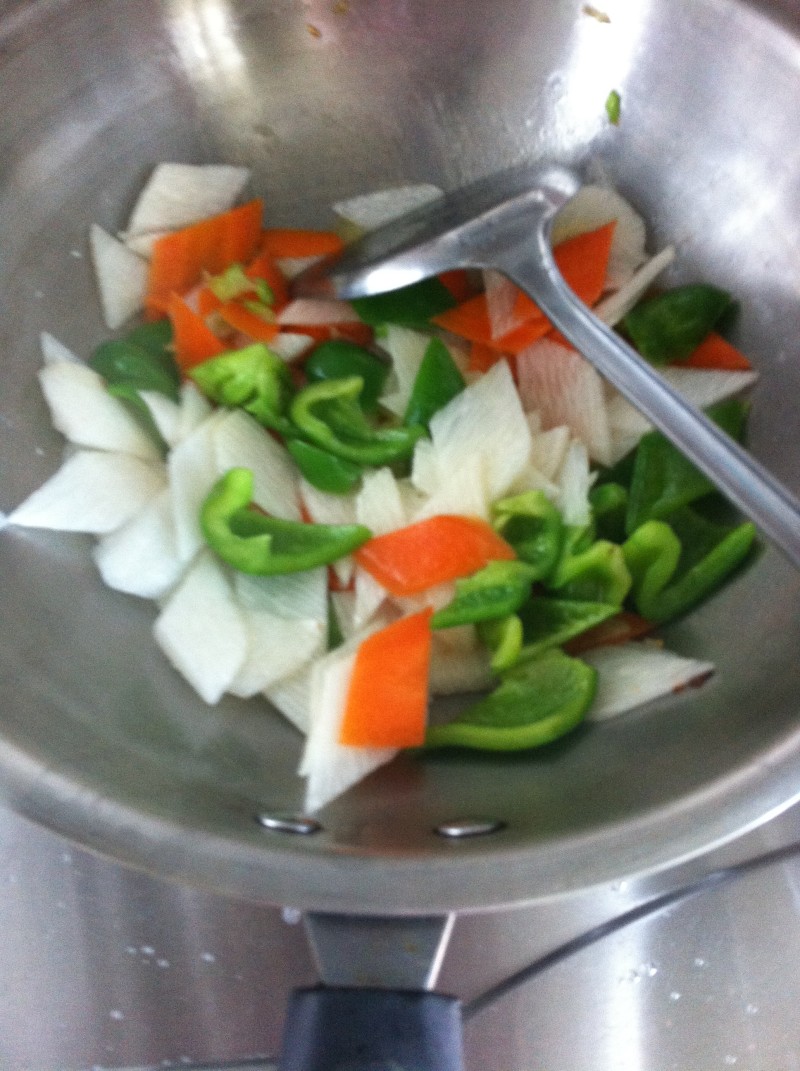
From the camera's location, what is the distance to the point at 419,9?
1037 millimetres

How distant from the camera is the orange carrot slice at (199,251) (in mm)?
1007

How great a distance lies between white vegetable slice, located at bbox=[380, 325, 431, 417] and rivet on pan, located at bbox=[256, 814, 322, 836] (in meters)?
0.45

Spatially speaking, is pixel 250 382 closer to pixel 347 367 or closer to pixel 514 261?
pixel 347 367

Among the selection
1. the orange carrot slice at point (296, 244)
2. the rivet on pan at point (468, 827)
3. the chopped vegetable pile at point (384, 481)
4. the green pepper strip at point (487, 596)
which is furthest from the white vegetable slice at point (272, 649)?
the orange carrot slice at point (296, 244)

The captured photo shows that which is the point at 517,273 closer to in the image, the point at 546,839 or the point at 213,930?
the point at 546,839

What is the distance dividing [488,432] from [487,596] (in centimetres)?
18

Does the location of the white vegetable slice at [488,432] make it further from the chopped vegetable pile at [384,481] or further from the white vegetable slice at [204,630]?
the white vegetable slice at [204,630]

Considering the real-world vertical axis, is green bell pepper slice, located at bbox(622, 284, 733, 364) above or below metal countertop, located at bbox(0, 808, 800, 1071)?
above

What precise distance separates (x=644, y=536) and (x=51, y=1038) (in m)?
0.66

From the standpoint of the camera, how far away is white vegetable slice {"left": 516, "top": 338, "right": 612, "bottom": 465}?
968 millimetres

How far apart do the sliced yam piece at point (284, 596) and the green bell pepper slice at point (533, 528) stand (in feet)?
0.60

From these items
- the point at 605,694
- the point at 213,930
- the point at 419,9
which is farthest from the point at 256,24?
the point at 213,930

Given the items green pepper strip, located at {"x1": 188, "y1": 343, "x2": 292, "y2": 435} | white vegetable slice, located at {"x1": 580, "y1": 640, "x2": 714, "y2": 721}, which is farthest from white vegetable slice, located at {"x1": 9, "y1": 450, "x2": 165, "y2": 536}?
white vegetable slice, located at {"x1": 580, "y1": 640, "x2": 714, "y2": 721}

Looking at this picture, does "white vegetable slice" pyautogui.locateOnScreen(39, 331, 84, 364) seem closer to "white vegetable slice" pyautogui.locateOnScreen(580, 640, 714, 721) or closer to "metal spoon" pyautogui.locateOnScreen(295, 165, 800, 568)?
"metal spoon" pyautogui.locateOnScreen(295, 165, 800, 568)
